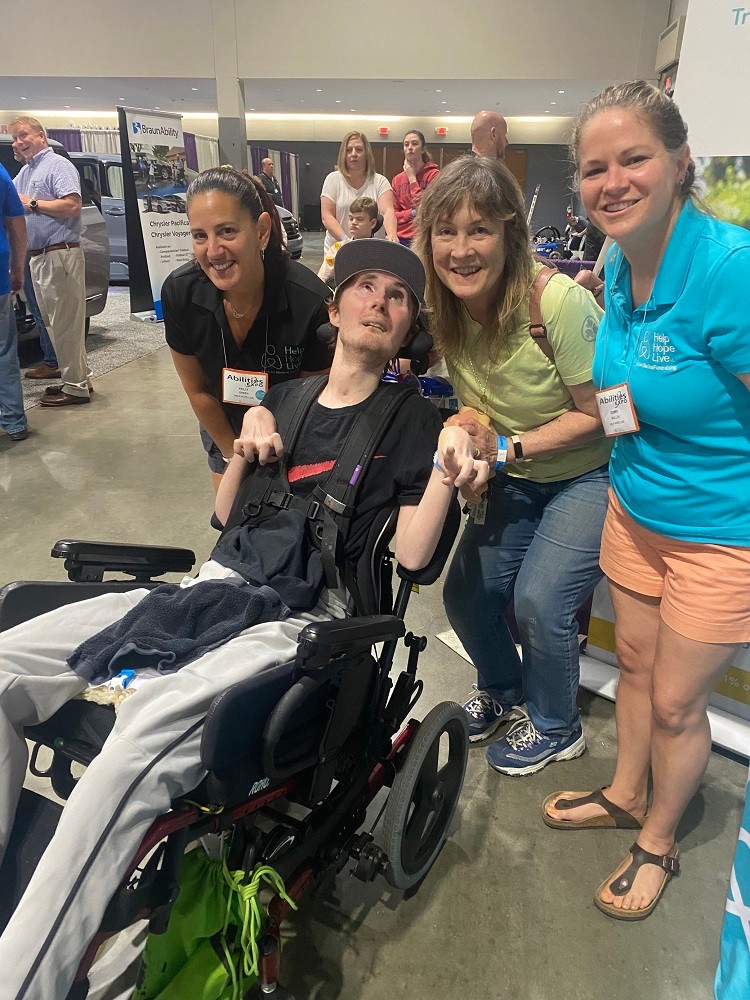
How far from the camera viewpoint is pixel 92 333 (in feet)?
23.7

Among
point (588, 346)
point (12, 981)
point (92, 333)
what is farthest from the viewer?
point (92, 333)

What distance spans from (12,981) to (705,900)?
1474 mm

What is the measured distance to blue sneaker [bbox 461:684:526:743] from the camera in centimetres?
209

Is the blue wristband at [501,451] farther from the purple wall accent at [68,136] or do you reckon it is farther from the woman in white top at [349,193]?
the purple wall accent at [68,136]

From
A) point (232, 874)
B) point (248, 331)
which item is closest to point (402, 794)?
point (232, 874)

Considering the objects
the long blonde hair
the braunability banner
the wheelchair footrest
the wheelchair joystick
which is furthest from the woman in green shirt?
the braunability banner

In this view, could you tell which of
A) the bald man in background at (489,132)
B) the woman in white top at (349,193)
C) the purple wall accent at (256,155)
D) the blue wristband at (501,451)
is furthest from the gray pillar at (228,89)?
the blue wristband at (501,451)

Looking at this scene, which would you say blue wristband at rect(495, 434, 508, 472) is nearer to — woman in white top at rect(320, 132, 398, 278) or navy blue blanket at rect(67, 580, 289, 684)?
navy blue blanket at rect(67, 580, 289, 684)

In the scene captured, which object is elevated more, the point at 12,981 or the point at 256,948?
the point at 12,981

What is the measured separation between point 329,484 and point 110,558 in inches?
21.0

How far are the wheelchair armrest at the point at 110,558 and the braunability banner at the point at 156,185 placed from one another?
421 cm

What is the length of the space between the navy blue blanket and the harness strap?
82 cm

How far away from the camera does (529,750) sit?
1.96 meters

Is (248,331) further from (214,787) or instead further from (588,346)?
(214,787)
